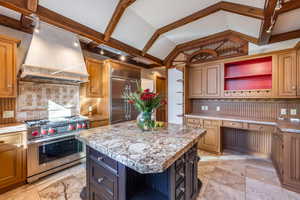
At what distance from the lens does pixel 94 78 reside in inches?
130

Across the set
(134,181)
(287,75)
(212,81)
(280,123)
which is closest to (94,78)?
(134,181)

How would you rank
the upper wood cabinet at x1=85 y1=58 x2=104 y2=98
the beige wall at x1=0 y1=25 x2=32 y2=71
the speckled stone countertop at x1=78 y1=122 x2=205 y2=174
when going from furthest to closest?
1. the upper wood cabinet at x1=85 y1=58 x2=104 y2=98
2. the beige wall at x1=0 y1=25 x2=32 y2=71
3. the speckled stone countertop at x1=78 y1=122 x2=205 y2=174

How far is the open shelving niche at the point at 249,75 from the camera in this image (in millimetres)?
3100

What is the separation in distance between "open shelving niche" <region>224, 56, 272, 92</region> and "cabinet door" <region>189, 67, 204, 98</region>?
1.99 ft

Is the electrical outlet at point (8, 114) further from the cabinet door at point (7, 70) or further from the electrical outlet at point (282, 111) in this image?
the electrical outlet at point (282, 111)

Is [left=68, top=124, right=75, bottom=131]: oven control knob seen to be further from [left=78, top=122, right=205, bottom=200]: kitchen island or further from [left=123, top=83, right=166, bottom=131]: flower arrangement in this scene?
[left=123, top=83, right=166, bottom=131]: flower arrangement

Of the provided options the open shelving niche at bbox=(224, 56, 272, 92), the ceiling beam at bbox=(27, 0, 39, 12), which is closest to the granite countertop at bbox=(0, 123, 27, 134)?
the ceiling beam at bbox=(27, 0, 39, 12)

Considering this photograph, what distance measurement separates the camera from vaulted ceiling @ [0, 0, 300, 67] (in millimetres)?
2117

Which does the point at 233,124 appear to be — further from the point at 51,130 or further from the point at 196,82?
the point at 51,130

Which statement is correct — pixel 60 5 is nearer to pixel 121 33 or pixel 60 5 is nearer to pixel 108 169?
pixel 121 33

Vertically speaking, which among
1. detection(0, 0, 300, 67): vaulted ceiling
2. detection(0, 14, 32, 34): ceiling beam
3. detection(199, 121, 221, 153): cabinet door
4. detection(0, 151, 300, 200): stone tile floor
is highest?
detection(0, 0, 300, 67): vaulted ceiling

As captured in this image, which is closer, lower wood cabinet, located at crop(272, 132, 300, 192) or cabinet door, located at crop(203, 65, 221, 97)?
lower wood cabinet, located at crop(272, 132, 300, 192)

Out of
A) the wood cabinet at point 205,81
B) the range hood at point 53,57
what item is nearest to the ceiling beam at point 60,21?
the range hood at point 53,57

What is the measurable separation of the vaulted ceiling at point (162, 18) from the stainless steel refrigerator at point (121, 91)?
0.61 meters
